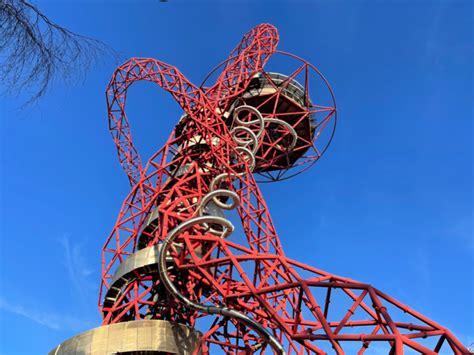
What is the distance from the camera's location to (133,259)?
23.8m

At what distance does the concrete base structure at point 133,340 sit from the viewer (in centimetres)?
2042

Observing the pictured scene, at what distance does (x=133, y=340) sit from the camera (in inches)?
805

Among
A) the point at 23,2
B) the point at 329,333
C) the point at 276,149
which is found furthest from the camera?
the point at 276,149

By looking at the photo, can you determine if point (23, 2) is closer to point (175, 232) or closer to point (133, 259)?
point (175, 232)

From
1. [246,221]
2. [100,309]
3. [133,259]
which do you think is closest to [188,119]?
[246,221]

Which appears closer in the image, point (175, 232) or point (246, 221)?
point (175, 232)

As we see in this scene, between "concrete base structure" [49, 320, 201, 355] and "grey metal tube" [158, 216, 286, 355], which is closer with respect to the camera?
"grey metal tube" [158, 216, 286, 355]

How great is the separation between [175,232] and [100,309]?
8032 mm

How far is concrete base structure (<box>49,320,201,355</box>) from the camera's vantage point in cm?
2042

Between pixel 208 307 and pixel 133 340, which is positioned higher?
pixel 208 307

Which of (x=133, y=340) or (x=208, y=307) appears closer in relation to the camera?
(x=208, y=307)

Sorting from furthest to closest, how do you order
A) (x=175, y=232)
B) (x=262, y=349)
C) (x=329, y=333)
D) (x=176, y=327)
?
1. (x=262, y=349)
2. (x=176, y=327)
3. (x=175, y=232)
4. (x=329, y=333)

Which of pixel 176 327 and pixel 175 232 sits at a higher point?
pixel 175 232

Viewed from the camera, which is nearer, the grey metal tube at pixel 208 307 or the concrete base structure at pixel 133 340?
the grey metal tube at pixel 208 307
